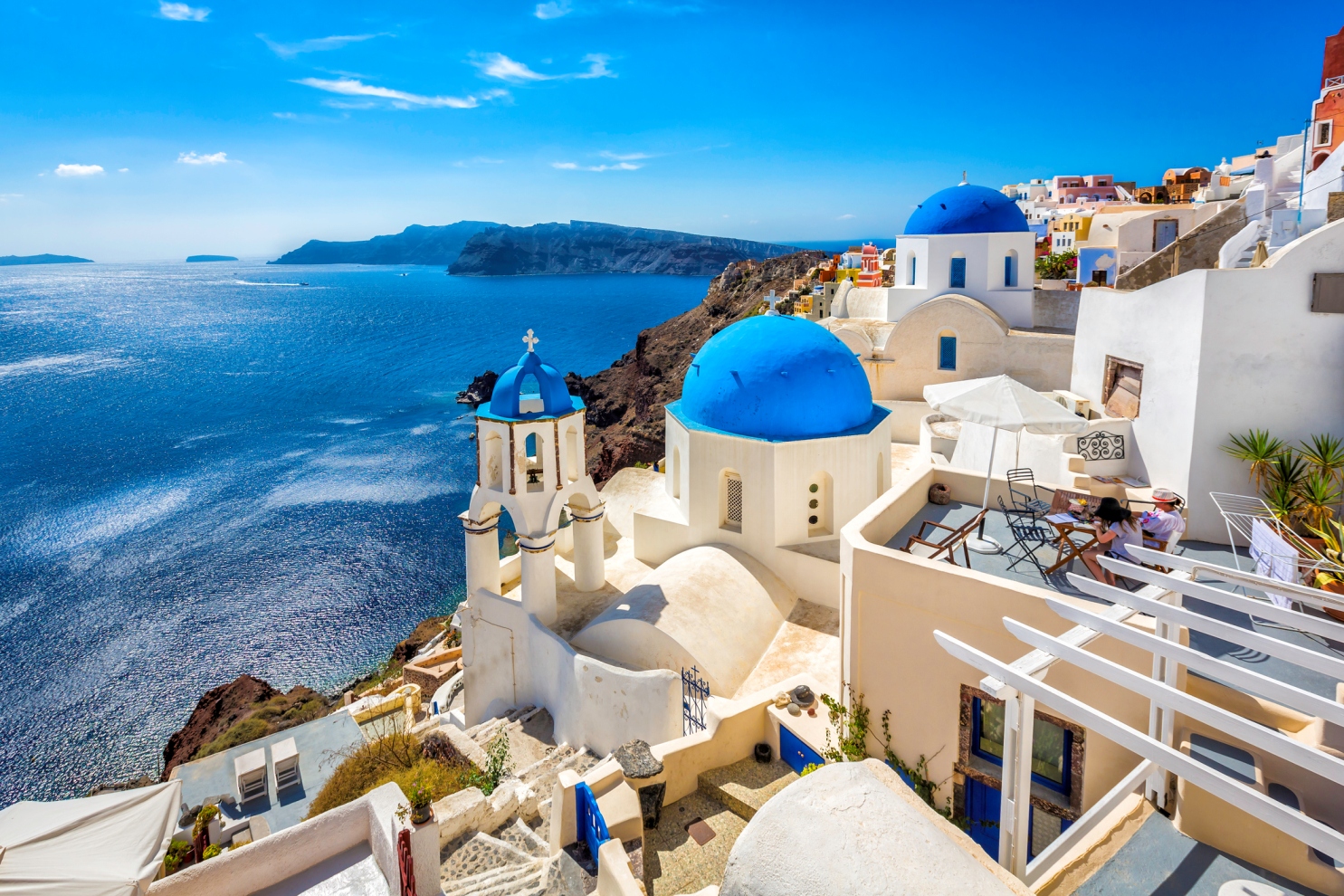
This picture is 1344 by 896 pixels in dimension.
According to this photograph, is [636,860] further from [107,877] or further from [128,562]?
[128,562]

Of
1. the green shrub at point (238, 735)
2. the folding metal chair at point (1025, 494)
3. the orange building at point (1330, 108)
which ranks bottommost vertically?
the green shrub at point (238, 735)

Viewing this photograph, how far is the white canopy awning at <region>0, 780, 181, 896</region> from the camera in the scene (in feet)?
22.4

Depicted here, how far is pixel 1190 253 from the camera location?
Answer: 13039mm

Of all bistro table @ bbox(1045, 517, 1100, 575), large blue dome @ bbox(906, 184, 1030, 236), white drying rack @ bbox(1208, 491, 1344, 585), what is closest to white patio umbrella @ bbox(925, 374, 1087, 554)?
bistro table @ bbox(1045, 517, 1100, 575)

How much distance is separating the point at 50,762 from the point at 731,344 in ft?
91.0

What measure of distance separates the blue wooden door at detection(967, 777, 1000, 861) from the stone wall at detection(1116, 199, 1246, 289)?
9.51m

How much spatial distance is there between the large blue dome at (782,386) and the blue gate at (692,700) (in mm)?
4627

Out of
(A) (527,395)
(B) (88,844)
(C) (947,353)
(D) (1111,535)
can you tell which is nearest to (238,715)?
(A) (527,395)

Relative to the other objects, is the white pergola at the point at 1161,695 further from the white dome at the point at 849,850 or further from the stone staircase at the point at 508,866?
the stone staircase at the point at 508,866

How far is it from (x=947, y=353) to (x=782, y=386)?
29.8 feet

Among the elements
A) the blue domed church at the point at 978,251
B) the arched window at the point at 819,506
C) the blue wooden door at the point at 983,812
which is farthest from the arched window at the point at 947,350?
the blue wooden door at the point at 983,812

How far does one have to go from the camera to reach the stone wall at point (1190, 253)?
12.7 meters

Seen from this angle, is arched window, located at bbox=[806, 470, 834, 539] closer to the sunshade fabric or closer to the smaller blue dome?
the sunshade fabric

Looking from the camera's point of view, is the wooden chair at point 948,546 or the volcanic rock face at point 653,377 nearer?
the wooden chair at point 948,546
